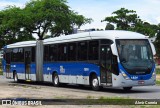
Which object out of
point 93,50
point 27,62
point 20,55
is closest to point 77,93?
point 93,50

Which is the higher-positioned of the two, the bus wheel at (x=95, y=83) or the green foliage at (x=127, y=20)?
the green foliage at (x=127, y=20)

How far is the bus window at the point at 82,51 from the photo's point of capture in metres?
24.0

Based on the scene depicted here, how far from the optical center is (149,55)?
22250 millimetres

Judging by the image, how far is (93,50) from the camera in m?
23.2

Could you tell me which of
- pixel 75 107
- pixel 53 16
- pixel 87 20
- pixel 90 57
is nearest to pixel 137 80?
Answer: pixel 90 57

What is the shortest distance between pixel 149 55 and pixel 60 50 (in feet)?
22.2

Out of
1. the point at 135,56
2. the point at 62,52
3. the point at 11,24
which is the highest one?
the point at 11,24

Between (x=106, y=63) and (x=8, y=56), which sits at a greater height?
(x=8, y=56)

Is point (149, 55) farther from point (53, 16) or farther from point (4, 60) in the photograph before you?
point (53, 16)

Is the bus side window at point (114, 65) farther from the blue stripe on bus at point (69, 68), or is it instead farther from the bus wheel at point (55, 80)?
the bus wheel at point (55, 80)

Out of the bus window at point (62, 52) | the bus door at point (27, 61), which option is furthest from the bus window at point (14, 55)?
the bus window at point (62, 52)

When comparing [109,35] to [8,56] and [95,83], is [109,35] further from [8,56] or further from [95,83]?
[8,56]

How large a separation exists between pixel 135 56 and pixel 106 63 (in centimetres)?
148

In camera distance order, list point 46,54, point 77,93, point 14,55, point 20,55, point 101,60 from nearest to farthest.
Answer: point 77,93 → point 101,60 → point 46,54 → point 20,55 → point 14,55
